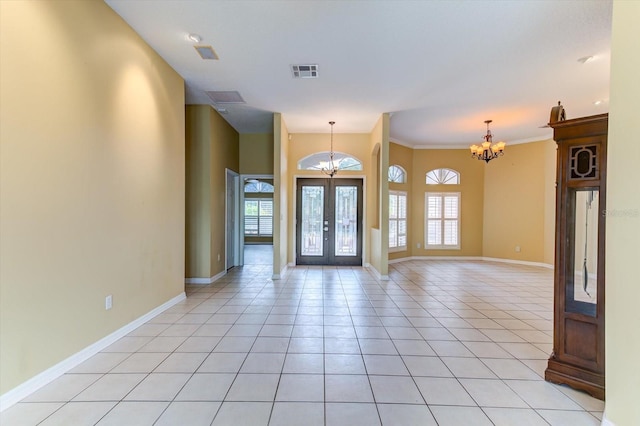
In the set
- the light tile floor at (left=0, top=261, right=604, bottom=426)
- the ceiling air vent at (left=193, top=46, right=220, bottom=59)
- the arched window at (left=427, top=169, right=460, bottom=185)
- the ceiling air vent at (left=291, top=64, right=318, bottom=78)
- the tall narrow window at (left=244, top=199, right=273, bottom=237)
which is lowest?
the light tile floor at (left=0, top=261, right=604, bottom=426)

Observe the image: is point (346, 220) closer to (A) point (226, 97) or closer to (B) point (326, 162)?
(B) point (326, 162)

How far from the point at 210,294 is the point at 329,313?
6.74 feet

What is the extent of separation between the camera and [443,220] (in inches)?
330

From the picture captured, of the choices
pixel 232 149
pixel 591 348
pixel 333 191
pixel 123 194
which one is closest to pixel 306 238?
pixel 333 191

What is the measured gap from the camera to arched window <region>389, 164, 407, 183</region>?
26.1 feet

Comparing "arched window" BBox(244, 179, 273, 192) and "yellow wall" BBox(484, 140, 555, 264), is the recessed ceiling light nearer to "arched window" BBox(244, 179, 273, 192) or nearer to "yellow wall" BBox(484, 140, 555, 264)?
"yellow wall" BBox(484, 140, 555, 264)

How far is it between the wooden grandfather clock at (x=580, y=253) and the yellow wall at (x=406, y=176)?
218 inches

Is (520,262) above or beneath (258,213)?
beneath

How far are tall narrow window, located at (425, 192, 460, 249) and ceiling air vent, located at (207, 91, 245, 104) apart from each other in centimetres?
574

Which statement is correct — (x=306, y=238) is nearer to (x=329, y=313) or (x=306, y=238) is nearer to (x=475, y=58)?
(x=329, y=313)

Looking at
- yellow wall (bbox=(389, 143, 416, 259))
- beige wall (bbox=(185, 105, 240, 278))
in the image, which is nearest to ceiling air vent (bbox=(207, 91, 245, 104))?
beige wall (bbox=(185, 105, 240, 278))

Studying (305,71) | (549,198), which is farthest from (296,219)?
(549,198)

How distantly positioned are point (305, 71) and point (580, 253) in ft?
11.7

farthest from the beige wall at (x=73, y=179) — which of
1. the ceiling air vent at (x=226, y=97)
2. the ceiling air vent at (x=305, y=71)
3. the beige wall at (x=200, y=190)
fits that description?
the ceiling air vent at (x=305, y=71)
